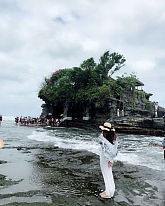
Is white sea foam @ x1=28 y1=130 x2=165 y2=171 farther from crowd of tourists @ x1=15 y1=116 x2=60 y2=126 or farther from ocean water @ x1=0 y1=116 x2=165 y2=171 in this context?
crowd of tourists @ x1=15 y1=116 x2=60 y2=126

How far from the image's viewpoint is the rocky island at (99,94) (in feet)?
120

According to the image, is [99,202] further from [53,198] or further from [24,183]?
[24,183]

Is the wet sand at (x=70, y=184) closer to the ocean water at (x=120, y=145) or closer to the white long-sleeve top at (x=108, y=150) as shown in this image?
the white long-sleeve top at (x=108, y=150)

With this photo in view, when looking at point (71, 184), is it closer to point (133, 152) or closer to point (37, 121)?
point (133, 152)

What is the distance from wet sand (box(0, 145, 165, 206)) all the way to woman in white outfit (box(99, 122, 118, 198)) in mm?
206

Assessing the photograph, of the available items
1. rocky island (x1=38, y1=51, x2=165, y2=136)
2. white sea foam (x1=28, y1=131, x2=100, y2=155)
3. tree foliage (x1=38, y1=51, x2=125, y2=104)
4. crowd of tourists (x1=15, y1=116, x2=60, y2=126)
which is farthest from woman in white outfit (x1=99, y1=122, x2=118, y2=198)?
crowd of tourists (x1=15, y1=116, x2=60, y2=126)

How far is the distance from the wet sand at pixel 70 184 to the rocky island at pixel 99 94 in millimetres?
26001

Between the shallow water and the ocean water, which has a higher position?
the shallow water

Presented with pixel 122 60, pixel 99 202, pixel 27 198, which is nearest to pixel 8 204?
pixel 27 198

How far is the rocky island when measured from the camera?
3672 cm

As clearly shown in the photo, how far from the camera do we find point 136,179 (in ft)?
18.6

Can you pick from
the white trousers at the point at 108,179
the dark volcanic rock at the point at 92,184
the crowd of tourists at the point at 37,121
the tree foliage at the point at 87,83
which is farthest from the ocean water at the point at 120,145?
the crowd of tourists at the point at 37,121

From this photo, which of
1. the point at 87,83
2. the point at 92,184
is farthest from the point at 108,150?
the point at 87,83

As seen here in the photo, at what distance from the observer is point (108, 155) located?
402 centimetres
